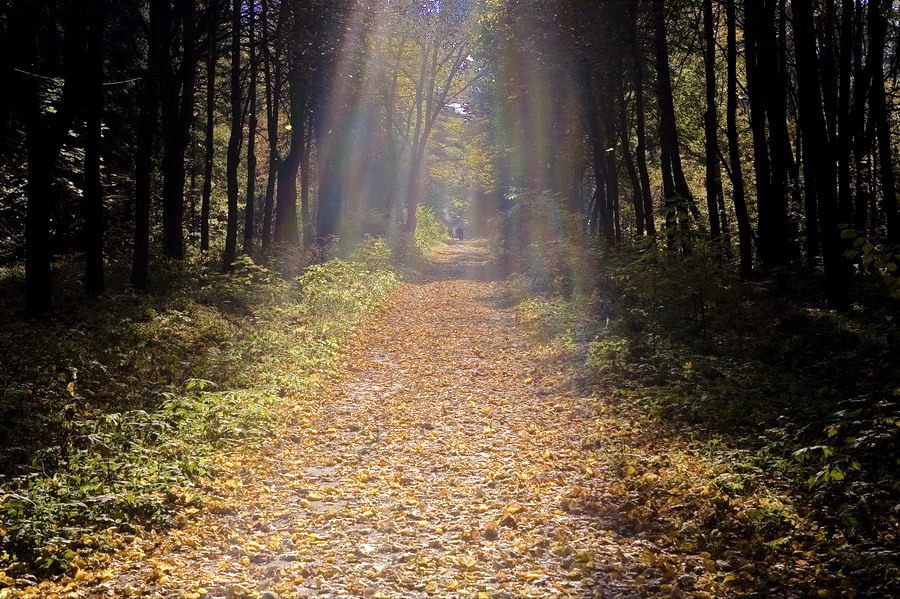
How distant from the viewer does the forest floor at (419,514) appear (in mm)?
5102

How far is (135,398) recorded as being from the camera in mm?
9398

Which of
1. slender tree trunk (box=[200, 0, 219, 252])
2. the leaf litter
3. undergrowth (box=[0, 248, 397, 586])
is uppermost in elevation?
slender tree trunk (box=[200, 0, 219, 252])

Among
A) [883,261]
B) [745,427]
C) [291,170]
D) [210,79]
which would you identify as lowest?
[745,427]

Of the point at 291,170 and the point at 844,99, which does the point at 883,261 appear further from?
the point at 291,170

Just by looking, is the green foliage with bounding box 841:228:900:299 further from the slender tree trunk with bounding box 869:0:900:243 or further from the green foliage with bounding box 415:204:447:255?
the green foliage with bounding box 415:204:447:255

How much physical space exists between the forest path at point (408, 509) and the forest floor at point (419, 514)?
2 centimetres

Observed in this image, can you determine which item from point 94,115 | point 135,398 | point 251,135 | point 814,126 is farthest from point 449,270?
point 135,398

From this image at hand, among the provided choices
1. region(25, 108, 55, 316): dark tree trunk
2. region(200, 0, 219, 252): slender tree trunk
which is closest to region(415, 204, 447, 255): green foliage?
region(200, 0, 219, 252): slender tree trunk

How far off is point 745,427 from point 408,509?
13.3 ft

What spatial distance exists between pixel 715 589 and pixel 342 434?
5331mm

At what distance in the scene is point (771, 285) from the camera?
15945 mm

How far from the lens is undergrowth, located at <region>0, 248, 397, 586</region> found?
5734mm

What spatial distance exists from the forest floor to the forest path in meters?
0.02

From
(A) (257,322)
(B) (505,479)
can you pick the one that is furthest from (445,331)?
(B) (505,479)
